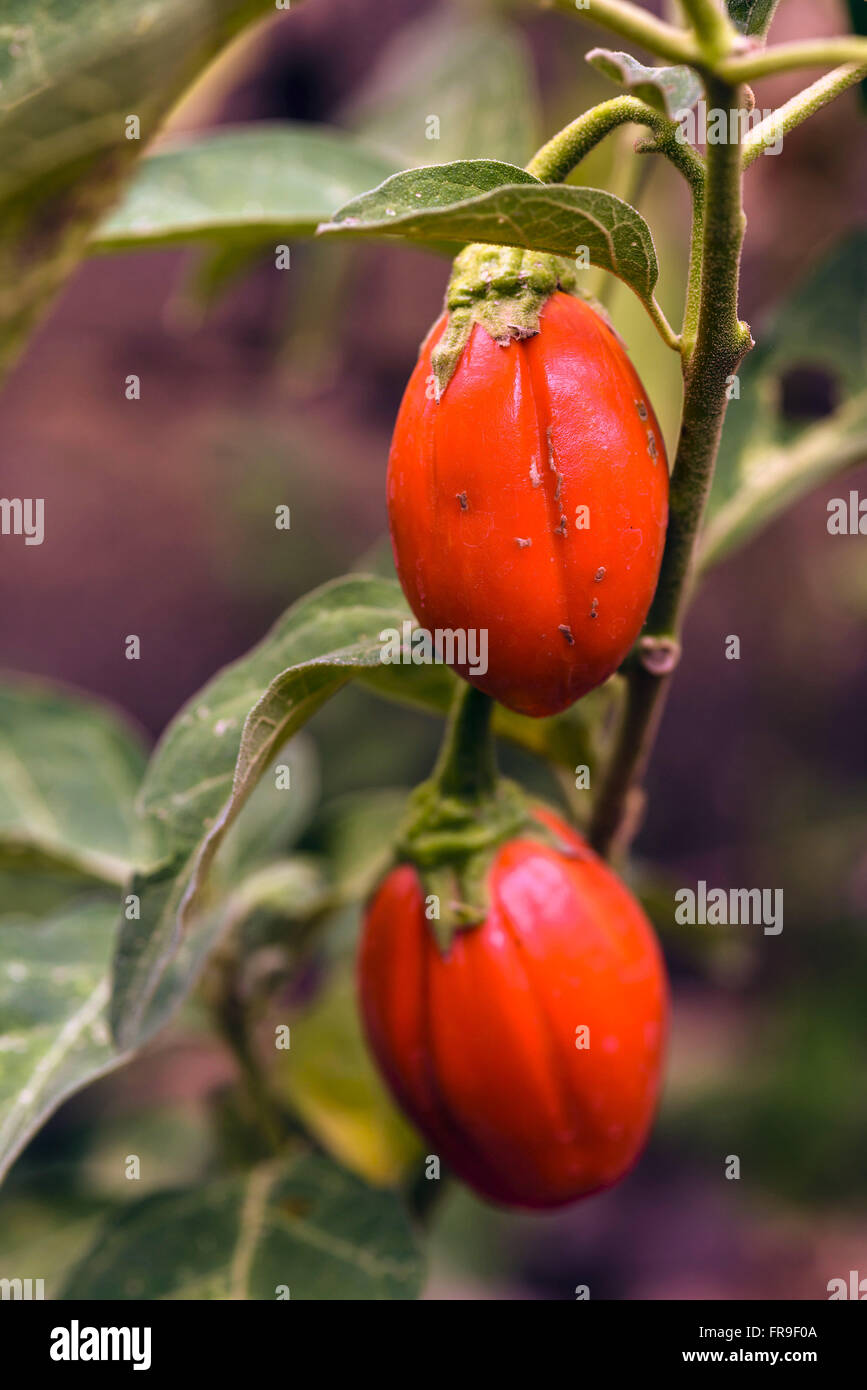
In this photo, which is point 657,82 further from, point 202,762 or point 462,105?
point 462,105

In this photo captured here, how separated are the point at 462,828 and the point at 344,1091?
0.53m

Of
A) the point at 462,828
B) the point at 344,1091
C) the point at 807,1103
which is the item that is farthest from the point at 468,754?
the point at 807,1103

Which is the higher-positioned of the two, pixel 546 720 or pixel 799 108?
pixel 799 108

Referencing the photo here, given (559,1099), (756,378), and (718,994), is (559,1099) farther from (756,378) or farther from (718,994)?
(718,994)

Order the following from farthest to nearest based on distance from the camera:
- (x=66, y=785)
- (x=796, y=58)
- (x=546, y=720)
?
(x=66, y=785), (x=546, y=720), (x=796, y=58)

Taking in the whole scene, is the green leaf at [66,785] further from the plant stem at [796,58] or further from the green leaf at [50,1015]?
the plant stem at [796,58]

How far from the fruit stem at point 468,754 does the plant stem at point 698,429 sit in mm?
70

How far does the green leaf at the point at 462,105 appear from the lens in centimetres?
104

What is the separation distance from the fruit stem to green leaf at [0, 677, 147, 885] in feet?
1.24

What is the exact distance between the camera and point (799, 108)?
0.46 m

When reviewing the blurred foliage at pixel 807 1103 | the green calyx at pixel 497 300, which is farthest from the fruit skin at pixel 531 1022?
the blurred foliage at pixel 807 1103

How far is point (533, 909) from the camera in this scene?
24.1 inches

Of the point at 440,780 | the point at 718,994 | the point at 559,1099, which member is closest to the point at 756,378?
the point at 440,780

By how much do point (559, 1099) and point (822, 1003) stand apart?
1207 millimetres
